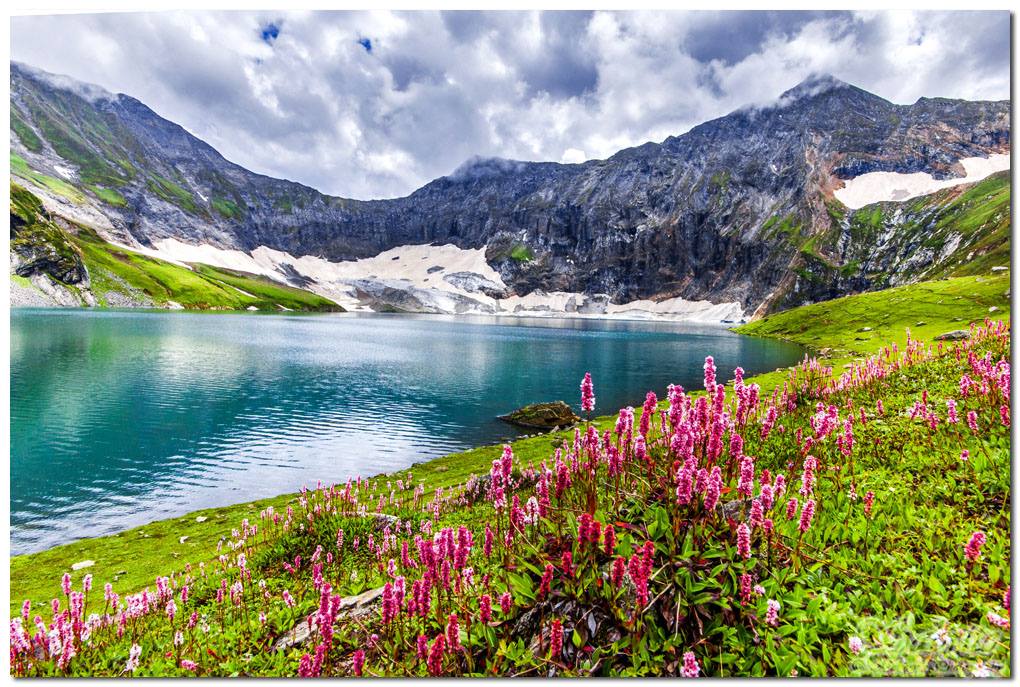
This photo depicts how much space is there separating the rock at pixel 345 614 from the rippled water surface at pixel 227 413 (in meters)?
15.4

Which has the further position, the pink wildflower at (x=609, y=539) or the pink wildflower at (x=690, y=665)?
the pink wildflower at (x=609, y=539)

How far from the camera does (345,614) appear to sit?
489 centimetres

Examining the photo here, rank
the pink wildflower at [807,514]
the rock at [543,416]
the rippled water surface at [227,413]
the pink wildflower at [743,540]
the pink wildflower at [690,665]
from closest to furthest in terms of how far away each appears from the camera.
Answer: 1. the pink wildflower at [690,665]
2. the pink wildflower at [743,540]
3. the pink wildflower at [807,514]
4. the rippled water surface at [227,413]
5. the rock at [543,416]

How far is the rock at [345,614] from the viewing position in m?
4.88

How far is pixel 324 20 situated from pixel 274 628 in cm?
898

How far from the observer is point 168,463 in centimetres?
2219

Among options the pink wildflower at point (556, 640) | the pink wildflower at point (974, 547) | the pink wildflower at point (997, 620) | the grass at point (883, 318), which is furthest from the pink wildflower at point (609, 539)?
the grass at point (883, 318)

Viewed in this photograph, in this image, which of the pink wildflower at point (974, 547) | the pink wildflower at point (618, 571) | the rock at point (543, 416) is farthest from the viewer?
the rock at point (543, 416)

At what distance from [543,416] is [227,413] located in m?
21.3

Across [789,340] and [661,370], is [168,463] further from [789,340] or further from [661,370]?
[789,340]

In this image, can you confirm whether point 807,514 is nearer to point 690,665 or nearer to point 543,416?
point 690,665

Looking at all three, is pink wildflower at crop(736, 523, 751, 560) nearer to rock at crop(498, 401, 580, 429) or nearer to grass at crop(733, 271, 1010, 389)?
rock at crop(498, 401, 580, 429)

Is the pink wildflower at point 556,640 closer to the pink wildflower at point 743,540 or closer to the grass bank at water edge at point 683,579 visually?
the grass bank at water edge at point 683,579
